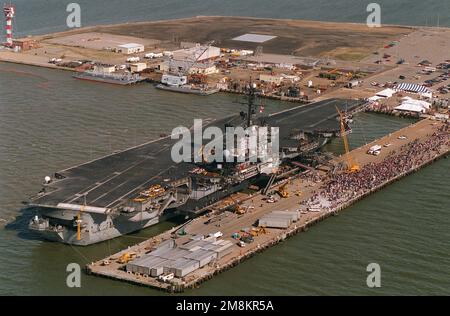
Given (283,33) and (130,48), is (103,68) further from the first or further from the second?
(283,33)

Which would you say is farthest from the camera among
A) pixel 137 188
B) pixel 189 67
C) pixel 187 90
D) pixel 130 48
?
pixel 130 48

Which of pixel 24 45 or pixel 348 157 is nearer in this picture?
pixel 348 157

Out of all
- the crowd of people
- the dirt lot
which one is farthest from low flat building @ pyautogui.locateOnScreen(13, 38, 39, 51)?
the crowd of people

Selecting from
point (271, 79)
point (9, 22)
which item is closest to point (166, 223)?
point (271, 79)

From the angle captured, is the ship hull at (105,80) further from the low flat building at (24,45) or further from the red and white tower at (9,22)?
the red and white tower at (9,22)

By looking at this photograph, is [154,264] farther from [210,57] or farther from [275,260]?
[210,57]

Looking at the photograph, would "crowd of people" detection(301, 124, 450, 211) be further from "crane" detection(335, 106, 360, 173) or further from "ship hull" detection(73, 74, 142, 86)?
"ship hull" detection(73, 74, 142, 86)
